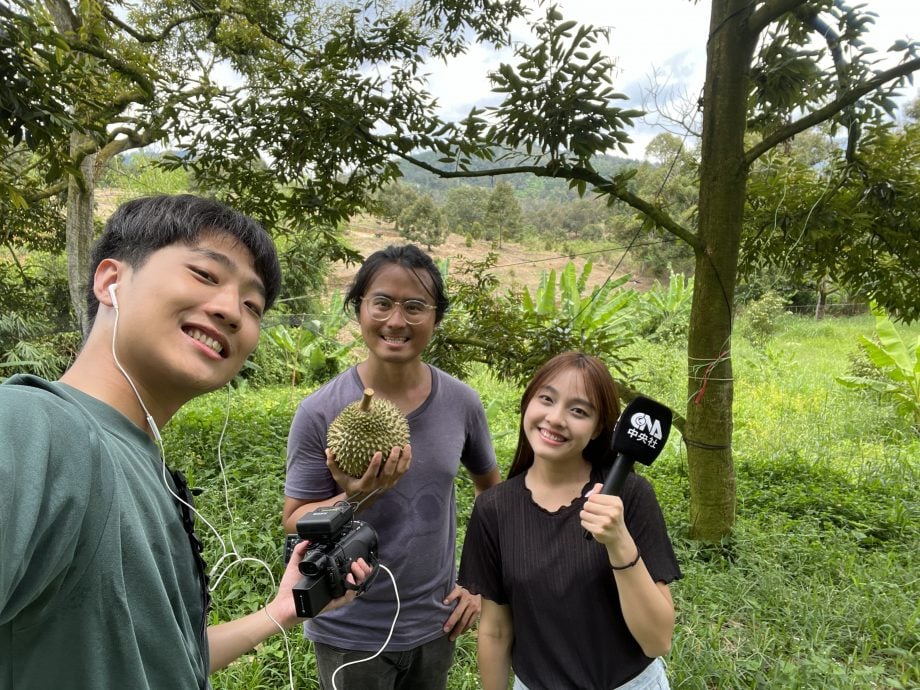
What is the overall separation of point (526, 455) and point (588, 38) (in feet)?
5.91

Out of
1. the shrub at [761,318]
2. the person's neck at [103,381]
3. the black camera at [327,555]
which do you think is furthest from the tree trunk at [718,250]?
the shrub at [761,318]

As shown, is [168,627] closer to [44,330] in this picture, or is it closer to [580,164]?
[580,164]

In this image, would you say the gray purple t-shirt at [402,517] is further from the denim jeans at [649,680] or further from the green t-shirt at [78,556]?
the green t-shirt at [78,556]

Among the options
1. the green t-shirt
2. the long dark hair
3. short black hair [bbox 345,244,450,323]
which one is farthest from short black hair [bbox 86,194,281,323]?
the long dark hair

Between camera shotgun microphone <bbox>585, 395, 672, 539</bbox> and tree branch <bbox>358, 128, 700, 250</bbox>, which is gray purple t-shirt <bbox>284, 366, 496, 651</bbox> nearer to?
camera shotgun microphone <bbox>585, 395, 672, 539</bbox>

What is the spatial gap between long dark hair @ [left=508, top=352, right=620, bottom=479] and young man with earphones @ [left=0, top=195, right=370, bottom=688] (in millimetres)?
770

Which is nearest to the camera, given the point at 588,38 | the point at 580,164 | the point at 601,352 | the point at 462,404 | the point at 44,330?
the point at 462,404

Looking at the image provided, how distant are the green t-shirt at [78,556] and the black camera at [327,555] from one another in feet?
1.03

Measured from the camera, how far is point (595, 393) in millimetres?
1487

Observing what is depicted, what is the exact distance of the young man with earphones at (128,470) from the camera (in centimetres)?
58

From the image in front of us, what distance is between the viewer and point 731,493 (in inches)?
132

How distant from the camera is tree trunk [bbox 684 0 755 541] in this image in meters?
2.88

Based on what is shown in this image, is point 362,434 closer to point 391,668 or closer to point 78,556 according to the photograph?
point 391,668

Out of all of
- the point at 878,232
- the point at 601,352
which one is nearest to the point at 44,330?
the point at 601,352
